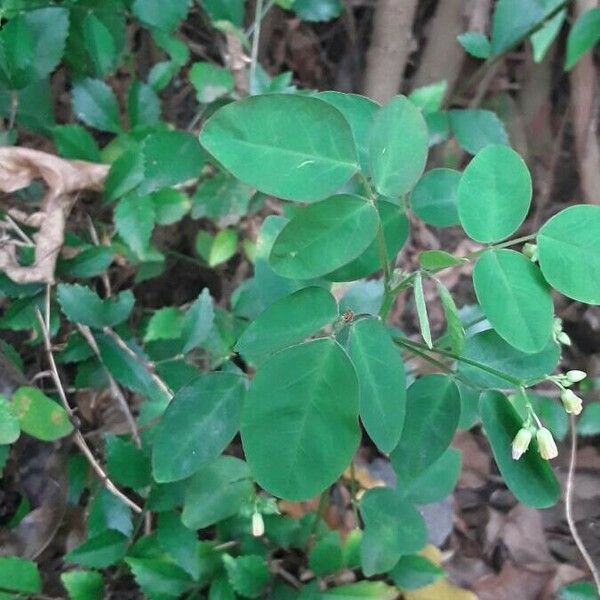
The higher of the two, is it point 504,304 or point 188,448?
point 504,304

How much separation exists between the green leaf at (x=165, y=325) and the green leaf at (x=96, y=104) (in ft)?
0.91

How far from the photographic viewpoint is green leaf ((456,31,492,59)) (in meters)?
1.05

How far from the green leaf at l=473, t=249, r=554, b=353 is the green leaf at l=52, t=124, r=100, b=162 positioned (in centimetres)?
64

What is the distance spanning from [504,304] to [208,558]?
20.2 inches

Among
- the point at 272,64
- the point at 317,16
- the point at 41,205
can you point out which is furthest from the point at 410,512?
the point at 272,64

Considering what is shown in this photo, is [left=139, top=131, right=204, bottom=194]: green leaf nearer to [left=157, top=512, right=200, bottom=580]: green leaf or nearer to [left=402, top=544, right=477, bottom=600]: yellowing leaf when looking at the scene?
[left=157, top=512, right=200, bottom=580]: green leaf

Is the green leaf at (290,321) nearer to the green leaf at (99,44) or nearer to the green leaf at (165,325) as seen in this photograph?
the green leaf at (165,325)

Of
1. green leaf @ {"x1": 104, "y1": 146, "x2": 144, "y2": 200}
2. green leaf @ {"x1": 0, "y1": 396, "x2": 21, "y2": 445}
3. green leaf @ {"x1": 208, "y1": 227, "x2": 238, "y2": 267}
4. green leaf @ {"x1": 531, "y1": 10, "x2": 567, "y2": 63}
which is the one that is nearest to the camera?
green leaf @ {"x1": 0, "y1": 396, "x2": 21, "y2": 445}

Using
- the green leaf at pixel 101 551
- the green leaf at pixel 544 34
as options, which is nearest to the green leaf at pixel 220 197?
the green leaf at pixel 101 551

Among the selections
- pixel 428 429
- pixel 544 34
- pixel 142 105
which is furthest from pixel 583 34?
pixel 428 429

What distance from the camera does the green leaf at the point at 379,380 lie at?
0.56 metres

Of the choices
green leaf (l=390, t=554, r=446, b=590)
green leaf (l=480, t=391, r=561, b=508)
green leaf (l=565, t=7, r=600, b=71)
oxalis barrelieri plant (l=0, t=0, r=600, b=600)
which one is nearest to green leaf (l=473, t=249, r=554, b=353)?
oxalis barrelieri plant (l=0, t=0, r=600, b=600)

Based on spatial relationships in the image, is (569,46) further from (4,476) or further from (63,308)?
(4,476)

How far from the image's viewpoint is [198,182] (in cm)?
108
